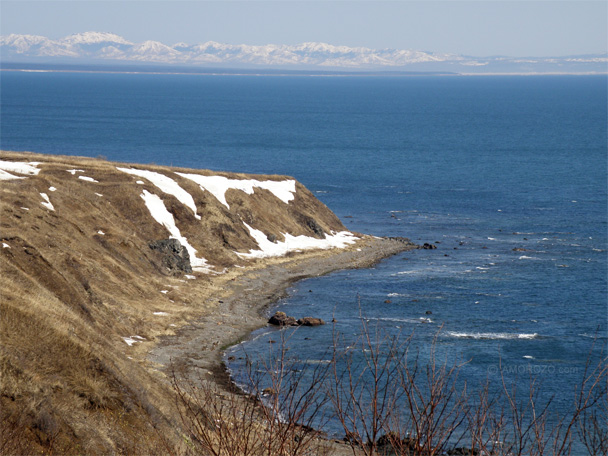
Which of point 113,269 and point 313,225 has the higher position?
point 113,269

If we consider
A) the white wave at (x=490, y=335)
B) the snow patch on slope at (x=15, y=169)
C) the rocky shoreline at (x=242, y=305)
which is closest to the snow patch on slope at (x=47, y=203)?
the snow patch on slope at (x=15, y=169)

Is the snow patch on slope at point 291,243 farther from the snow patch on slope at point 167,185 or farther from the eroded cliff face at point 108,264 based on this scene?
the snow patch on slope at point 167,185

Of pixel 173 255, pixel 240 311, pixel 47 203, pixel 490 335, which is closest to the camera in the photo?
pixel 490 335

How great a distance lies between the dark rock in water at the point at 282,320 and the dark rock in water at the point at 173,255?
12373 millimetres

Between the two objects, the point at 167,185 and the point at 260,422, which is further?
the point at 167,185

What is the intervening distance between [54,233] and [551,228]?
64570 millimetres

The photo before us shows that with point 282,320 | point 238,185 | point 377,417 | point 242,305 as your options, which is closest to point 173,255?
point 242,305

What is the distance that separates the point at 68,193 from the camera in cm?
6334

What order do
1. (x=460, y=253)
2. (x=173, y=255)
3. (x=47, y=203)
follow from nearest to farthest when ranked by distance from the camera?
1. (x=47, y=203)
2. (x=173, y=255)
3. (x=460, y=253)

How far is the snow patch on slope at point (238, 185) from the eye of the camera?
8112 cm

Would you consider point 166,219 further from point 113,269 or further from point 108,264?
point 113,269

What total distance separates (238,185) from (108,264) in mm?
31898

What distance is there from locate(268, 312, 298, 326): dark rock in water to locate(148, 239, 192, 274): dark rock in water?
487 inches

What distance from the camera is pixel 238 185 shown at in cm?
8481
